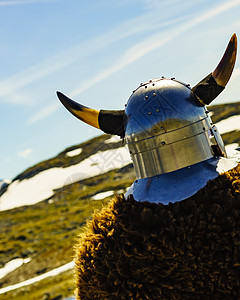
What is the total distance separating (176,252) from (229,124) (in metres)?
45.3

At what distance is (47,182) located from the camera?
46.7m

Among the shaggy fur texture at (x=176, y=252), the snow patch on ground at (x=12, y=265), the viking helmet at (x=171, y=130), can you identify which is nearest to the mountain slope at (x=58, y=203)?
the snow patch on ground at (x=12, y=265)

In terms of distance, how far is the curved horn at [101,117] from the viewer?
370 cm

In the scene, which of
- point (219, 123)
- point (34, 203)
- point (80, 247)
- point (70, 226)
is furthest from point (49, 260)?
point (219, 123)

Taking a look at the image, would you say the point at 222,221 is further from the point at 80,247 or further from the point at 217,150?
the point at 80,247

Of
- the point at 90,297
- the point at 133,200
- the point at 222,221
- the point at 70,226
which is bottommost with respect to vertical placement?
the point at 70,226

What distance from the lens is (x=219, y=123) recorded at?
47.8 meters

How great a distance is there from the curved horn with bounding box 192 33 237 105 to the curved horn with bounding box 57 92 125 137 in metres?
0.83

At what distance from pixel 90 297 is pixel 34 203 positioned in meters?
38.1

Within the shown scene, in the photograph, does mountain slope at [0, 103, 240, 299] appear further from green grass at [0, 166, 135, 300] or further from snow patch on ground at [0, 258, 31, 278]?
snow patch on ground at [0, 258, 31, 278]

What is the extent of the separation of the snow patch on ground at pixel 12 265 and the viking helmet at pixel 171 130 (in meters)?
14.4

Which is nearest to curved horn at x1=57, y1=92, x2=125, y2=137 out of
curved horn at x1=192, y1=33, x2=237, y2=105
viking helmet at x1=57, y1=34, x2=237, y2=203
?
viking helmet at x1=57, y1=34, x2=237, y2=203

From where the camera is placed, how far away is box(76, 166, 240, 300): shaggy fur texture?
291 centimetres

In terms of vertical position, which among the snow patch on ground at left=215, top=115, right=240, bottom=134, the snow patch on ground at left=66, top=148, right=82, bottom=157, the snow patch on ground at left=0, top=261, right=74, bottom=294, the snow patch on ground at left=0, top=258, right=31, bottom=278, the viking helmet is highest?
the snow patch on ground at left=66, top=148, right=82, bottom=157
